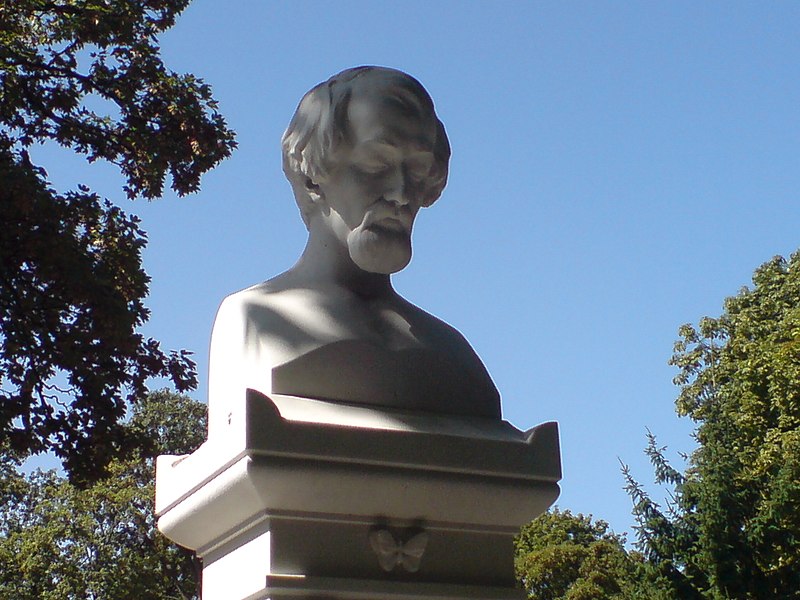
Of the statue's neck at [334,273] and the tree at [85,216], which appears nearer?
the statue's neck at [334,273]

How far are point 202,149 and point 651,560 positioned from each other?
10.0 metres

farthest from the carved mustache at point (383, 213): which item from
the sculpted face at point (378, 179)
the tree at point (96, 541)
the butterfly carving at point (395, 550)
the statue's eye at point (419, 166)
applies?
the tree at point (96, 541)

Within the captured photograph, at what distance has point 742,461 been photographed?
21.9m

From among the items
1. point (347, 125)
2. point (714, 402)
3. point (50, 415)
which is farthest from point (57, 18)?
point (714, 402)

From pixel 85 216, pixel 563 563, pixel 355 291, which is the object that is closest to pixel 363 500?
pixel 355 291

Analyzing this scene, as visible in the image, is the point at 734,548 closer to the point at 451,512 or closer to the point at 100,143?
the point at 100,143

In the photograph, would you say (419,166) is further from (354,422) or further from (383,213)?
(354,422)

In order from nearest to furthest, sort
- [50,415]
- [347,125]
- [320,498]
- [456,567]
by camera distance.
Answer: [320,498] → [456,567] → [347,125] → [50,415]

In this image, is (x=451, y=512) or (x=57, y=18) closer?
(x=451, y=512)

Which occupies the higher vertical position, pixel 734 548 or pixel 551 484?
pixel 734 548

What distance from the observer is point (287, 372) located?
129 inches

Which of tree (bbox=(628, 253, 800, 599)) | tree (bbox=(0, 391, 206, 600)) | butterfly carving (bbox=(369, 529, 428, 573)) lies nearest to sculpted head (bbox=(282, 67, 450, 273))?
butterfly carving (bbox=(369, 529, 428, 573))

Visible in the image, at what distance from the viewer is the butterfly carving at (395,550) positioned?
10.5 feet

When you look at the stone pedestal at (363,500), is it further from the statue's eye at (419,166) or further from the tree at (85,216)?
the tree at (85,216)
